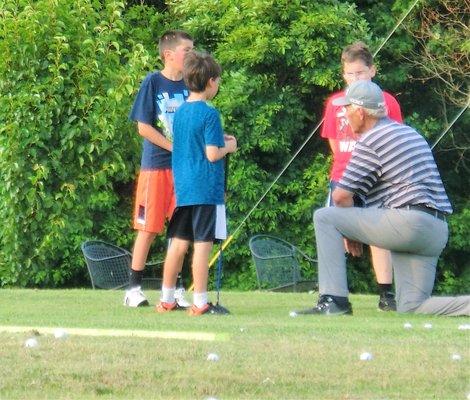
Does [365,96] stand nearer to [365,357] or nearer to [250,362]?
[365,357]

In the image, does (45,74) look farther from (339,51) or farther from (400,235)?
(400,235)

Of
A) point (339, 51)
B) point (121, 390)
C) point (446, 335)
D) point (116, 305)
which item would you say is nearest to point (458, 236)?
point (339, 51)

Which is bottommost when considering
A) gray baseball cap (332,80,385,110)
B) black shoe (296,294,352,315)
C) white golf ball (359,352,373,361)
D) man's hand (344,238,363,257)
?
black shoe (296,294,352,315)

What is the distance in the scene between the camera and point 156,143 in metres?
8.71

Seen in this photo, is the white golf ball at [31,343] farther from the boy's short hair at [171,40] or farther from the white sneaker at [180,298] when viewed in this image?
the boy's short hair at [171,40]

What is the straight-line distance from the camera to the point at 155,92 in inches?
347

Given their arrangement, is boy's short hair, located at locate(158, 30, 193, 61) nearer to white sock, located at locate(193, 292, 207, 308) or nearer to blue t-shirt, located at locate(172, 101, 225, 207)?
blue t-shirt, located at locate(172, 101, 225, 207)

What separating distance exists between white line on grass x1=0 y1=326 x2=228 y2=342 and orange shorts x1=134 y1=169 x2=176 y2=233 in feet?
6.43

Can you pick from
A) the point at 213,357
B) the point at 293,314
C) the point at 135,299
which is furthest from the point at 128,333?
the point at 135,299

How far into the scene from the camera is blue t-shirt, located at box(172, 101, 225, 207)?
8016 mm

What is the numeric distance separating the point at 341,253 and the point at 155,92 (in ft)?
6.06

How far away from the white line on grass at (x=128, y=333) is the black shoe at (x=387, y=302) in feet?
7.48

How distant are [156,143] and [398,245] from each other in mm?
1862

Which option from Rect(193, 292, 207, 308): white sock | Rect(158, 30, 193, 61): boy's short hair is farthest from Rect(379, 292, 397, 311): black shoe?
Rect(158, 30, 193, 61): boy's short hair
